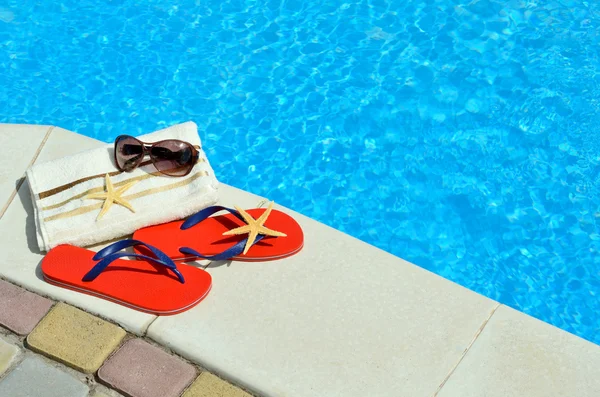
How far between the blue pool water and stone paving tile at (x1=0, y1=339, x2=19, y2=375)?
2.26 metres

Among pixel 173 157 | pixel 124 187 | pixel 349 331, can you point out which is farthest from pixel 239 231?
pixel 349 331

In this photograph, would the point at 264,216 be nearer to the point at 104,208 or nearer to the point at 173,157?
the point at 173,157

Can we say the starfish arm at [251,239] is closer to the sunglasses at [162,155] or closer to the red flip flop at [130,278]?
the red flip flop at [130,278]

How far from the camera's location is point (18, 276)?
393 cm

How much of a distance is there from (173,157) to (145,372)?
1231 millimetres

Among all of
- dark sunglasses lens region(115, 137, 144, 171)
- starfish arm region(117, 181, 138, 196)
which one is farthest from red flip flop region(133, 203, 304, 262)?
dark sunglasses lens region(115, 137, 144, 171)

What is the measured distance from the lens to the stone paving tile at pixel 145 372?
3.50 metres

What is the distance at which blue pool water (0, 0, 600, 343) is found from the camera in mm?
5148

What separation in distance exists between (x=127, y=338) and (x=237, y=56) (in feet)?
10.8

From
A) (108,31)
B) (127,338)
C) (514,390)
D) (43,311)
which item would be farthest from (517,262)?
(108,31)

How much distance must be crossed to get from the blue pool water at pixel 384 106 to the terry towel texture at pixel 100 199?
1372 millimetres

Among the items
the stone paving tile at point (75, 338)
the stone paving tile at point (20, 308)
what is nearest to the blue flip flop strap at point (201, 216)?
the stone paving tile at point (75, 338)

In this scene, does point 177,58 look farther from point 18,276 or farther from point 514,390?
point 514,390

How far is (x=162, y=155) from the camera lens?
421 cm
